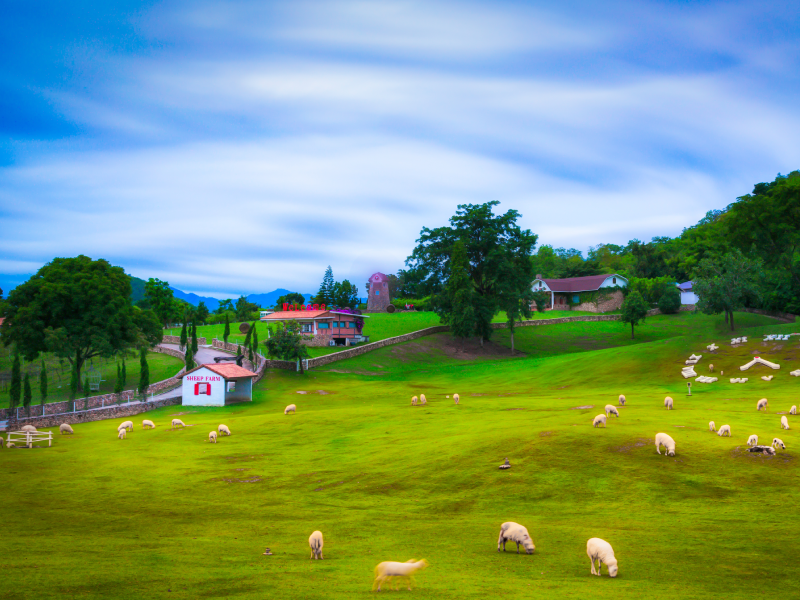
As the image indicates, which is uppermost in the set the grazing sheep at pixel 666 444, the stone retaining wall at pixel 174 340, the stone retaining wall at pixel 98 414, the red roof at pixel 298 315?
the red roof at pixel 298 315

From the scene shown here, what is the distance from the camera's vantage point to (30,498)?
77.3 feet

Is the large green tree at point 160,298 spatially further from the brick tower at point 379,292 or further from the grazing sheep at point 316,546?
the grazing sheep at point 316,546

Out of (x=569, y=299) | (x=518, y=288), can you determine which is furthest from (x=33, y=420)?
(x=569, y=299)

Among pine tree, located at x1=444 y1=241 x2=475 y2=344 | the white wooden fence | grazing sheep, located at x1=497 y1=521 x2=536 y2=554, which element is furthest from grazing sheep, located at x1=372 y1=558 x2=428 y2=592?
pine tree, located at x1=444 y1=241 x2=475 y2=344

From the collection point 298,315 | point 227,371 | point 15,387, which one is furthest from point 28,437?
point 298,315

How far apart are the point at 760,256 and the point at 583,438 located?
6174 cm

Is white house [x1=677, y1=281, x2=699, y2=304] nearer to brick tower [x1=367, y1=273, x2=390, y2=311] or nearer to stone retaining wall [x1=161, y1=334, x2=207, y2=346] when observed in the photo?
brick tower [x1=367, y1=273, x2=390, y2=311]

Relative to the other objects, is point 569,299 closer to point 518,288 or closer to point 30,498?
point 518,288

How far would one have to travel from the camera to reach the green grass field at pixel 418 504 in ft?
45.1

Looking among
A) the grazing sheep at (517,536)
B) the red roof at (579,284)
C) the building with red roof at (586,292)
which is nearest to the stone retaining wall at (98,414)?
the grazing sheep at (517,536)

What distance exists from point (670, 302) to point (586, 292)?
19220mm

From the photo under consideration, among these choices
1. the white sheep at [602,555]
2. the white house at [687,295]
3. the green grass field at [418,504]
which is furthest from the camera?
the white house at [687,295]

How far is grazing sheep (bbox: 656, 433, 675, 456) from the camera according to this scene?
25172mm

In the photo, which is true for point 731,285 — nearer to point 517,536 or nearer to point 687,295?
point 687,295
